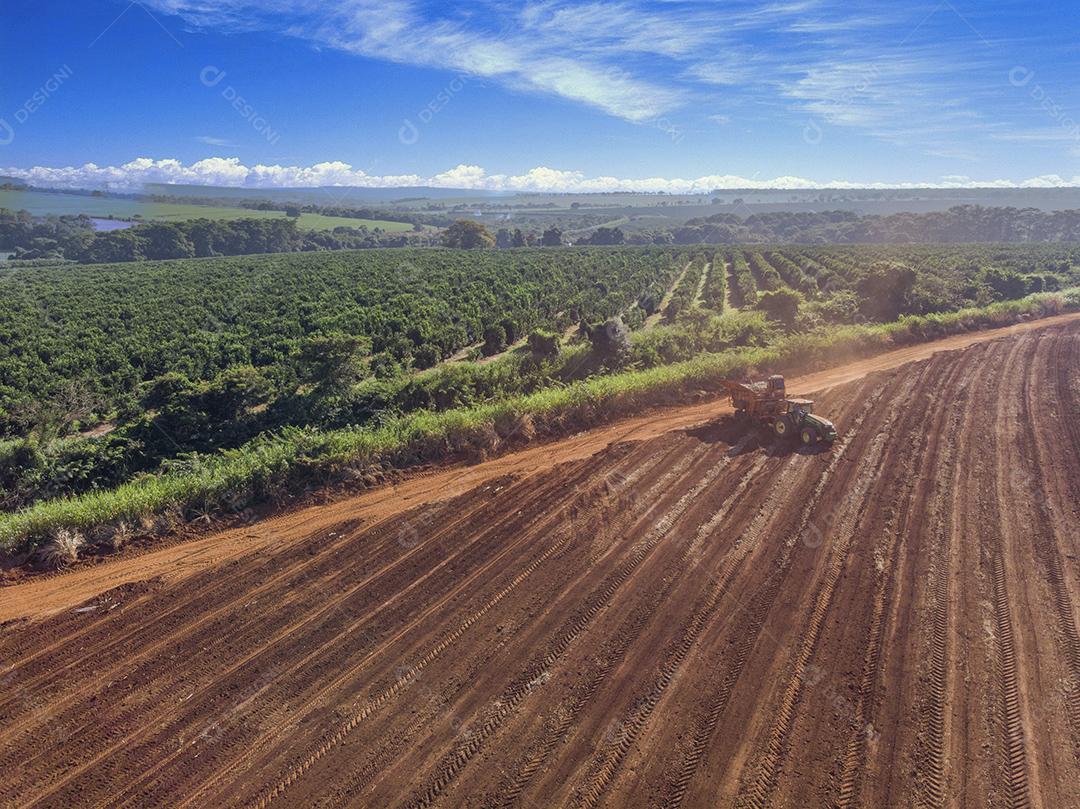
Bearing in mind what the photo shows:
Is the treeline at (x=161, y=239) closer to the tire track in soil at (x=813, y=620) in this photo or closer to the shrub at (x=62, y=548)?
the shrub at (x=62, y=548)

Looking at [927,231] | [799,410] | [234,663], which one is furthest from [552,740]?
[927,231]

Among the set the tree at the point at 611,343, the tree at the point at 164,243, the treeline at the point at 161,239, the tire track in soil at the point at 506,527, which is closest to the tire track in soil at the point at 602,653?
the tire track in soil at the point at 506,527

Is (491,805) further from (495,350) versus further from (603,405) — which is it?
(495,350)

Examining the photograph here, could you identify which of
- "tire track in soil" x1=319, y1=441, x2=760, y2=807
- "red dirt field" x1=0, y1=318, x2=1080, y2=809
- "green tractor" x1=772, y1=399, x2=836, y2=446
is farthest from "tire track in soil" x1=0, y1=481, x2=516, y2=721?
"green tractor" x1=772, y1=399, x2=836, y2=446

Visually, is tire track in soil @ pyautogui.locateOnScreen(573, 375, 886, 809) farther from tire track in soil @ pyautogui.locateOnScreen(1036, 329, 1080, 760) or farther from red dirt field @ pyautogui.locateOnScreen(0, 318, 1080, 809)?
tire track in soil @ pyautogui.locateOnScreen(1036, 329, 1080, 760)

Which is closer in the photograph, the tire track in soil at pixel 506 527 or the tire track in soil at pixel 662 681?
the tire track in soil at pixel 662 681

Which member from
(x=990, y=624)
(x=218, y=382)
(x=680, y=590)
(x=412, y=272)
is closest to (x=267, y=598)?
(x=680, y=590)

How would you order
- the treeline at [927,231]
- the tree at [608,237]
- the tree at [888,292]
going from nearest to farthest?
the tree at [888,292] < the tree at [608,237] < the treeline at [927,231]
